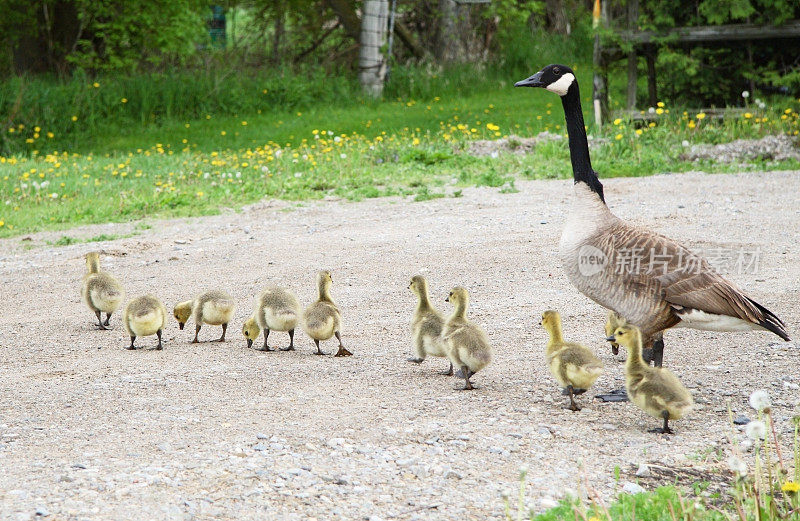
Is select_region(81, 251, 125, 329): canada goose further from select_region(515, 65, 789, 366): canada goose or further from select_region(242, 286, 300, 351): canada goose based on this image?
select_region(515, 65, 789, 366): canada goose

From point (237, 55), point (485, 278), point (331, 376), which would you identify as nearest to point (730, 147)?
point (485, 278)

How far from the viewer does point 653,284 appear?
538cm

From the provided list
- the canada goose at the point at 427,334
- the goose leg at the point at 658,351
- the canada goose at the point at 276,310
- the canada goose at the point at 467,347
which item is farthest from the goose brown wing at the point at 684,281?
the canada goose at the point at 276,310

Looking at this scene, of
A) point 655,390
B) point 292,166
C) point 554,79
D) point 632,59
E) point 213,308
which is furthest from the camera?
point 632,59

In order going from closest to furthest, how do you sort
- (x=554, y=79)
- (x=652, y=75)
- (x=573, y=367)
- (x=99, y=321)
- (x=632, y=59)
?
(x=573, y=367)
(x=554, y=79)
(x=99, y=321)
(x=632, y=59)
(x=652, y=75)

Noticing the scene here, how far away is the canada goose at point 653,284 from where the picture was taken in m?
5.32

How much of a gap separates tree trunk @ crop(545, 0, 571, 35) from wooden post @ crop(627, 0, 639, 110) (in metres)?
14.2

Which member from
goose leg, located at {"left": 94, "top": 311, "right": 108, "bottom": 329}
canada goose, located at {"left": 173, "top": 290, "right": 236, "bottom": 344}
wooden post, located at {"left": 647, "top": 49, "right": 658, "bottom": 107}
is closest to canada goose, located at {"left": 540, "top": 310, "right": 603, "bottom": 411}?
canada goose, located at {"left": 173, "top": 290, "right": 236, "bottom": 344}

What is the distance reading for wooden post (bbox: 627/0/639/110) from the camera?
1745 centimetres

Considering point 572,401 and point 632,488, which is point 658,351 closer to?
point 572,401

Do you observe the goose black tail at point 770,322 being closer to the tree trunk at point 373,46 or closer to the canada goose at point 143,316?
the canada goose at point 143,316

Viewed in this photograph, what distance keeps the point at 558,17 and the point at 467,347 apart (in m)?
28.6

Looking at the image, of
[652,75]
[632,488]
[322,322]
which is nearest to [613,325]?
[322,322]

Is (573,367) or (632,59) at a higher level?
(632,59)
